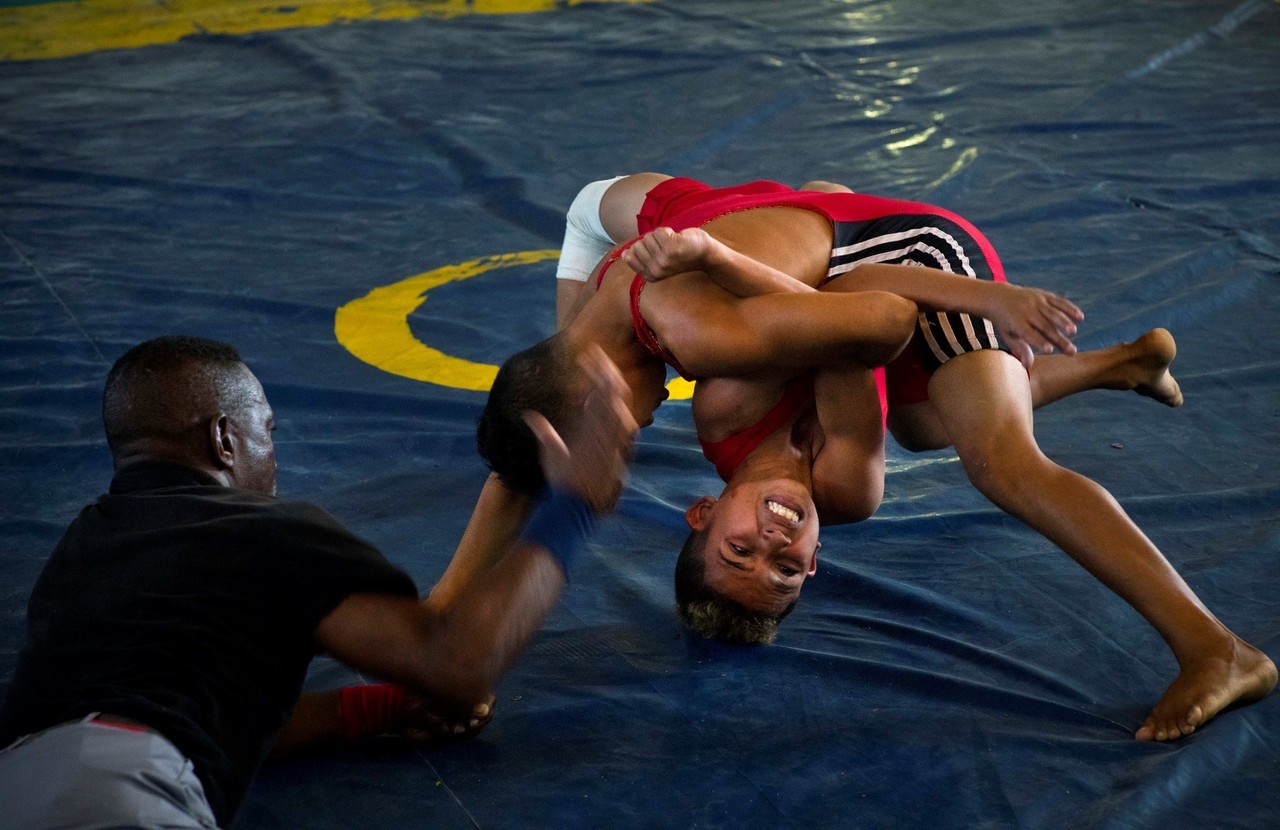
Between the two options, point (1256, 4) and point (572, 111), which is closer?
point (572, 111)

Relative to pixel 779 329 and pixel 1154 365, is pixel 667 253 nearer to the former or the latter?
pixel 779 329

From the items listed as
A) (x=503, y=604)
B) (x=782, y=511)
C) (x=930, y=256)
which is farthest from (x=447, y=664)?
(x=930, y=256)

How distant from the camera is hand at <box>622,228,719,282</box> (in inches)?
97.2

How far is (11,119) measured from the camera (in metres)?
6.07

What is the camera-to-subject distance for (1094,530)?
2.34m

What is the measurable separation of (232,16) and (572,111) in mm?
3155

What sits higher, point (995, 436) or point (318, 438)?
point (995, 436)

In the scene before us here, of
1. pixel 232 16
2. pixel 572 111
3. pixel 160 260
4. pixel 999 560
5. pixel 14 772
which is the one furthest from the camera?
pixel 232 16

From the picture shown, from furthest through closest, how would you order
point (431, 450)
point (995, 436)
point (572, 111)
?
1. point (572, 111)
2. point (431, 450)
3. point (995, 436)

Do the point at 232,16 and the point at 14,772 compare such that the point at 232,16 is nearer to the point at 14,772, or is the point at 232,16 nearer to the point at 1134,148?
the point at 1134,148

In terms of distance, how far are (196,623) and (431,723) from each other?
0.66 metres

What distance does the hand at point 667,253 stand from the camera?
8.10ft

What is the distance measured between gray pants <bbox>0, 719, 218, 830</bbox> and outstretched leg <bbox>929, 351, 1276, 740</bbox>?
1568 millimetres

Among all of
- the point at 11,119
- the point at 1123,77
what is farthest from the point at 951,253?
the point at 11,119
